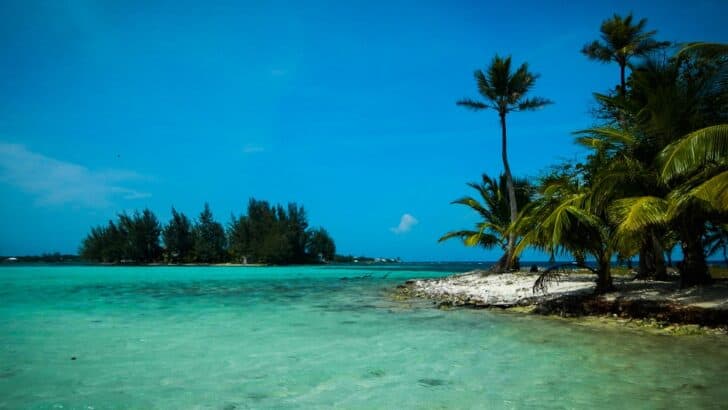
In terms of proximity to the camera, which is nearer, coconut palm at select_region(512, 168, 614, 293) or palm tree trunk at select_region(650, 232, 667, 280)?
coconut palm at select_region(512, 168, 614, 293)

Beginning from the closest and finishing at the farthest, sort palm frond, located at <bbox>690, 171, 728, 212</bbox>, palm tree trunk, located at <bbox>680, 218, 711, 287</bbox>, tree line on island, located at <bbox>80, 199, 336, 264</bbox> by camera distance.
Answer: palm frond, located at <bbox>690, 171, 728, 212</bbox> < palm tree trunk, located at <bbox>680, 218, 711, 287</bbox> < tree line on island, located at <bbox>80, 199, 336, 264</bbox>

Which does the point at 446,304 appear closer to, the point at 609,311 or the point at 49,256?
the point at 609,311

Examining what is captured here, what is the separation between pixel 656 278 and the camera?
40.6 feet

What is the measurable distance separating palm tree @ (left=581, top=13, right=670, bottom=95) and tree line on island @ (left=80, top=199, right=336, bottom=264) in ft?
224

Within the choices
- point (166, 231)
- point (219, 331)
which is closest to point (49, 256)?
point (166, 231)

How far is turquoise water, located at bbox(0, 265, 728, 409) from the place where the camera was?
4363 mm

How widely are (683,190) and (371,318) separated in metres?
7.05

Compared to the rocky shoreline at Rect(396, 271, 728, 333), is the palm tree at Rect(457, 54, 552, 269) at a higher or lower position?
higher

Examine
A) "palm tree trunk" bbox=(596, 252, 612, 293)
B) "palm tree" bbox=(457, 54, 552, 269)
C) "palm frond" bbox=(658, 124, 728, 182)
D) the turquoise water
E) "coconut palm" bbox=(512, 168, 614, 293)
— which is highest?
"palm tree" bbox=(457, 54, 552, 269)

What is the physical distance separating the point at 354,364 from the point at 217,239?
85733 mm

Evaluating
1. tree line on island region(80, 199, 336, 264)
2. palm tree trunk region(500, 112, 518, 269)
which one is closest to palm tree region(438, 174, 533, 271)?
palm tree trunk region(500, 112, 518, 269)

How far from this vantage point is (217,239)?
86250mm

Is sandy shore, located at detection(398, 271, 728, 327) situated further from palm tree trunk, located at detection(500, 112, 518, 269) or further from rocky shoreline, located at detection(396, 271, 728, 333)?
palm tree trunk, located at detection(500, 112, 518, 269)

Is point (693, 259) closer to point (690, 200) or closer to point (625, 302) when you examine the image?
point (625, 302)
